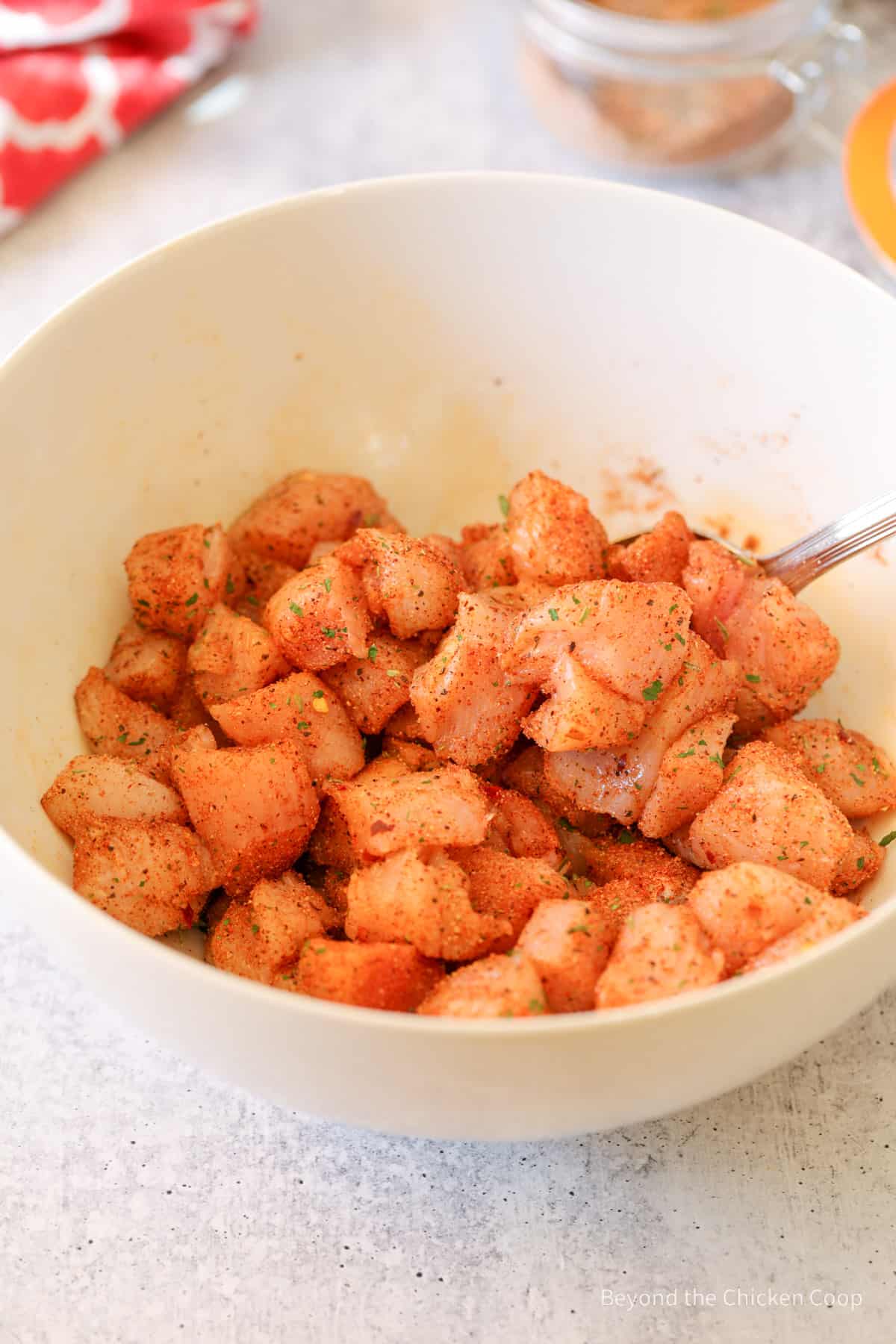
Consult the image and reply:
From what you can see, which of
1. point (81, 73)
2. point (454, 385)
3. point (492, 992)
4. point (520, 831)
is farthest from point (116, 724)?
point (81, 73)

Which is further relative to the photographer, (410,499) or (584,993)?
(410,499)

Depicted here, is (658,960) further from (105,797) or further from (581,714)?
(105,797)

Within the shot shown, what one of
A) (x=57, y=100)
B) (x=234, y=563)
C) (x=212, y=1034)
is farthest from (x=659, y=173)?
(x=212, y=1034)

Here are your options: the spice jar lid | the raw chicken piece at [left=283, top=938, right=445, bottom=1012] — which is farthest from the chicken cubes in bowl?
the spice jar lid

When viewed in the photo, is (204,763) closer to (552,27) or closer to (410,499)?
(410,499)

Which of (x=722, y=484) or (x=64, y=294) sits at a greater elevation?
(x=64, y=294)

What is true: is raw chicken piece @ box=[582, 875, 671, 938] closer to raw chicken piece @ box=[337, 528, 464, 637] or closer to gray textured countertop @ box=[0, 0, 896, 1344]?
gray textured countertop @ box=[0, 0, 896, 1344]
